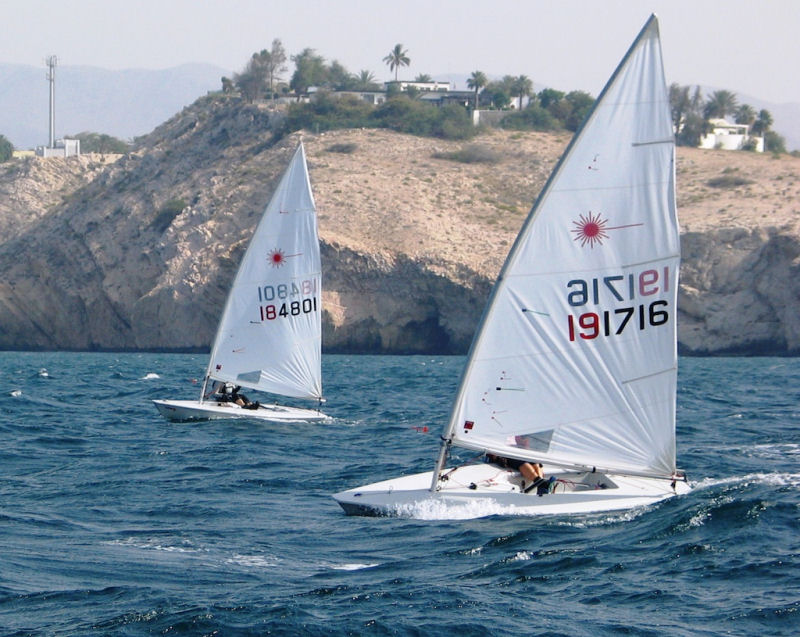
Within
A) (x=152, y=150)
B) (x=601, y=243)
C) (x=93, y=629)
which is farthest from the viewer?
(x=152, y=150)

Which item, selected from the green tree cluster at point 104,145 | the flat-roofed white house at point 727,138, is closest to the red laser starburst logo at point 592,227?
the flat-roofed white house at point 727,138

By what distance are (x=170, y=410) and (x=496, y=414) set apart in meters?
15.0

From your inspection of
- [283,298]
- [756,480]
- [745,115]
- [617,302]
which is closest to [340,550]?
[617,302]

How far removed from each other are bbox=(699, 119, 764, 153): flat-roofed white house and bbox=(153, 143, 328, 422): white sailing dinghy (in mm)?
84663

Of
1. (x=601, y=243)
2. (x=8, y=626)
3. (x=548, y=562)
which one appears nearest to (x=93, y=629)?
(x=8, y=626)

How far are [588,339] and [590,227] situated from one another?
1.52 metres

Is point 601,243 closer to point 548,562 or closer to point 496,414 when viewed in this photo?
point 496,414

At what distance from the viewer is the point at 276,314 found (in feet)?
102

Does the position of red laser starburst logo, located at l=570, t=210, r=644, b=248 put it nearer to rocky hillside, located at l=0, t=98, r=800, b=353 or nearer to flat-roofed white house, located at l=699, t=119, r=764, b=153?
rocky hillside, located at l=0, t=98, r=800, b=353

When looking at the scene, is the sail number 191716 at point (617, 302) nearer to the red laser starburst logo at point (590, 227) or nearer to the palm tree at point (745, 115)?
the red laser starburst logo at point (590, 227)

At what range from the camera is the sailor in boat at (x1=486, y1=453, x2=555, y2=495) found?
56.1ft

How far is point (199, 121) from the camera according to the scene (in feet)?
343

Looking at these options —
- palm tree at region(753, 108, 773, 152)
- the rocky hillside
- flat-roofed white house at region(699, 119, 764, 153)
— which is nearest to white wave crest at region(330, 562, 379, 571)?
the rocky hillside

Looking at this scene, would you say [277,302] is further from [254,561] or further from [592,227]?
[254,561]
